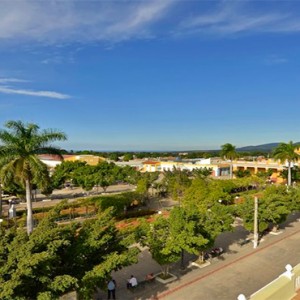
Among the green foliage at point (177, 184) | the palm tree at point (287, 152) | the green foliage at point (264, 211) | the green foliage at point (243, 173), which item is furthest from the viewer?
the green foliage at point (243, 173)

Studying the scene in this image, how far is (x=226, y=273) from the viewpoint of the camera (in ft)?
59.3

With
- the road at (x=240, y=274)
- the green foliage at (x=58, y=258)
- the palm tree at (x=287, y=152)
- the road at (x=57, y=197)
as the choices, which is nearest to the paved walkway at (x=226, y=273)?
the road at (x=240, y=274)

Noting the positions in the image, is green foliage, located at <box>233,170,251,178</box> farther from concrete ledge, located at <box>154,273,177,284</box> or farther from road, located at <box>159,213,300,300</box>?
concrete ledge, located at <box>154,273,177,284</box>

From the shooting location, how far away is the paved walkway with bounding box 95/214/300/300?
51.5 feet

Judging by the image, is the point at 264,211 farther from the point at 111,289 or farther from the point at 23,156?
the point at 23,156

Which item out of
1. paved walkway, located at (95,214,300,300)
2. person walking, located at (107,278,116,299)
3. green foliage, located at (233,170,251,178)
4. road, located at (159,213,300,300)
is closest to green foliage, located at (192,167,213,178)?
green foliage, located at (233,170,251,178)

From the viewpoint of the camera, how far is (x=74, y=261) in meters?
12.2

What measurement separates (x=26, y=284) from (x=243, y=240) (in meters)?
17.8

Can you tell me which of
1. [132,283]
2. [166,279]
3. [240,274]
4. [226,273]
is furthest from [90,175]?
[240,274]

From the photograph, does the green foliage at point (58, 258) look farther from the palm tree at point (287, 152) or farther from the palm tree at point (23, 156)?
the palm tree at point (287, 152)

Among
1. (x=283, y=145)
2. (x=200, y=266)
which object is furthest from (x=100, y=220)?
(x=283, y=145)

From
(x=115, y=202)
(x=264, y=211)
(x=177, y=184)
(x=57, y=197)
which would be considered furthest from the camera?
(x=57, y=197)

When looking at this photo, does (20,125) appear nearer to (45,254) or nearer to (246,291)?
(45,254)

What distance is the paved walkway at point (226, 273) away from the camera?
51.5 feet
